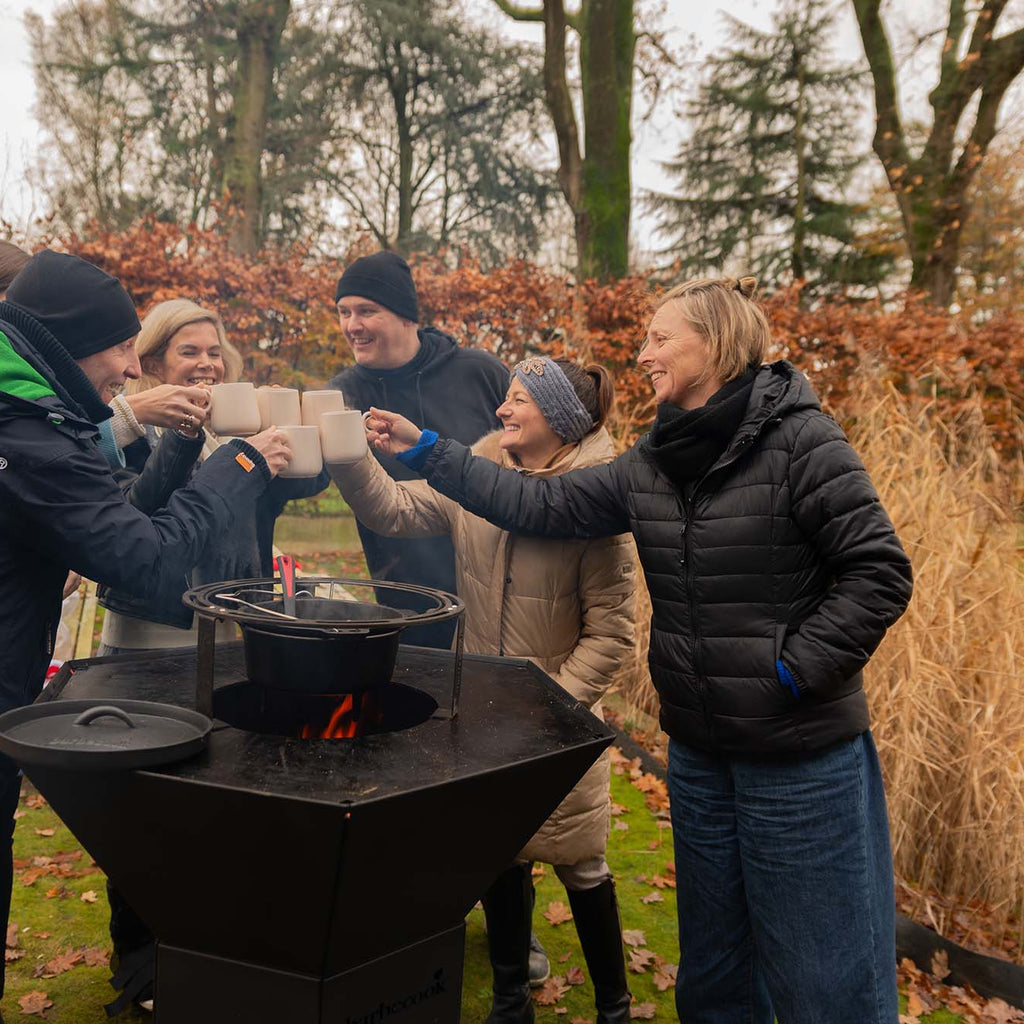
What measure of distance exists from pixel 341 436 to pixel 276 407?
0.62 feet

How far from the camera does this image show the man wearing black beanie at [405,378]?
3.14 metres

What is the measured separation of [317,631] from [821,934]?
1.32 meters

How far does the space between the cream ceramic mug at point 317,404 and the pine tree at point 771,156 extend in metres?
17.8

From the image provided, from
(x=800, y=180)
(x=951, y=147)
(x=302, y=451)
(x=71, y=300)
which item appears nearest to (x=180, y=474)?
(x=302, y=451)

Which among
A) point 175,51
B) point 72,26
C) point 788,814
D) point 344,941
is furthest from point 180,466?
point 72,26

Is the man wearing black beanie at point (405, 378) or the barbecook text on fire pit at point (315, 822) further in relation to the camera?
the man wearing black beanie at point (405, 378)

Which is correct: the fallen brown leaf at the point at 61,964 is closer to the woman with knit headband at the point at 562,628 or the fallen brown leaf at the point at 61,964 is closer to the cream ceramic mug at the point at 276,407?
the woman with knit headband at the point at 562,628

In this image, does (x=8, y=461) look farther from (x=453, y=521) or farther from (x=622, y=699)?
(x=622, y=699)

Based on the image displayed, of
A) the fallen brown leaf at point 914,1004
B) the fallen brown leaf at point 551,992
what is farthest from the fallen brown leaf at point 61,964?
the fallen brown leaf at point 914,1004

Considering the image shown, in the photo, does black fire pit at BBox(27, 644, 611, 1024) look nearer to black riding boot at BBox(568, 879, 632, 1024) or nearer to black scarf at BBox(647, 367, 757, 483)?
black scarf at BBox(647, 367, 757, 483)

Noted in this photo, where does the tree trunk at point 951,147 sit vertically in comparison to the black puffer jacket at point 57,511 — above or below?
above

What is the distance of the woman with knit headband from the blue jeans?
17.3 inches

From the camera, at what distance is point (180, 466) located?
8.09 feet

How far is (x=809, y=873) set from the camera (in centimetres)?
195
